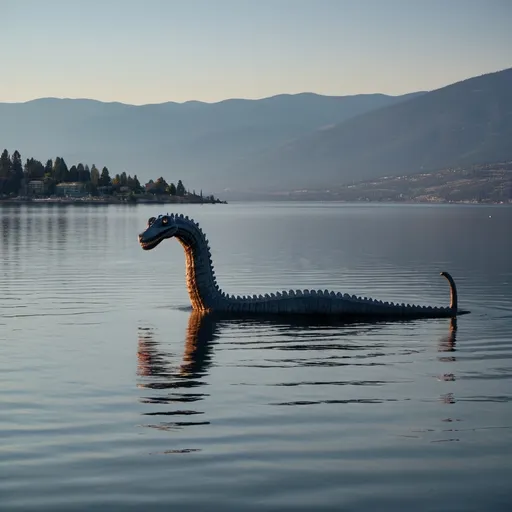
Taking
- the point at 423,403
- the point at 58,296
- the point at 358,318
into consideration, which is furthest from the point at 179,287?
the point at 423,403

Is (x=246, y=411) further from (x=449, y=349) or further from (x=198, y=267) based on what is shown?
(x=198, y=267)

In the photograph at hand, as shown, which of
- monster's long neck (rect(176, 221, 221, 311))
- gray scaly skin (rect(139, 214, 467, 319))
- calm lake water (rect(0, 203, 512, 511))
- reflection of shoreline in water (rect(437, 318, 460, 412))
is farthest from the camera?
monster's long neck (rect(176, 221, 221, 311))

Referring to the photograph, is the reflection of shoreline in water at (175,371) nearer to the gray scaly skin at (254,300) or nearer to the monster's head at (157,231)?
the gray scaly skin at (254,300)

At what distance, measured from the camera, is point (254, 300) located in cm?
2969

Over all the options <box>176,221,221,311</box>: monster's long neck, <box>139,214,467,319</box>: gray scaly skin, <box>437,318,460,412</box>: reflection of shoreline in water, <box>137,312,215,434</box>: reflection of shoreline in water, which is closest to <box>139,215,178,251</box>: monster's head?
<box>139,214,467,319</box>: gray scaly skin

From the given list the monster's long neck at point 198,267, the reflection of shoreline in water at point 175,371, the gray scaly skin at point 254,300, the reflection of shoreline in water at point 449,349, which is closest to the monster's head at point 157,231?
the gray scaly skin at point 254,300

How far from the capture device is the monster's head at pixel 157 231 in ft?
92.8

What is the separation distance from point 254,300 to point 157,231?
3355 mm

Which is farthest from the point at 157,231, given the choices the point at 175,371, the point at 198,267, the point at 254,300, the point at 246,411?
the point at 246,411

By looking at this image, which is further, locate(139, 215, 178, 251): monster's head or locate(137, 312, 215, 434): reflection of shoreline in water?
locate(139, 215, 178, 251): monster's head

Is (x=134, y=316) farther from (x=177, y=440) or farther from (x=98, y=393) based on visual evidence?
(x=177, y=440)

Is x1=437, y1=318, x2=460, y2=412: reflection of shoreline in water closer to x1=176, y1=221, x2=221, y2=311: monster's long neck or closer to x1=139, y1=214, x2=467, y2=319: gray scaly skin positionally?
x1=139, y1=214, x2=467, y2=319: gray scaly skin

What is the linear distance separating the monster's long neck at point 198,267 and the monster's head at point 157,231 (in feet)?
1.29

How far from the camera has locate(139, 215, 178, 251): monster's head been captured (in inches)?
1113
